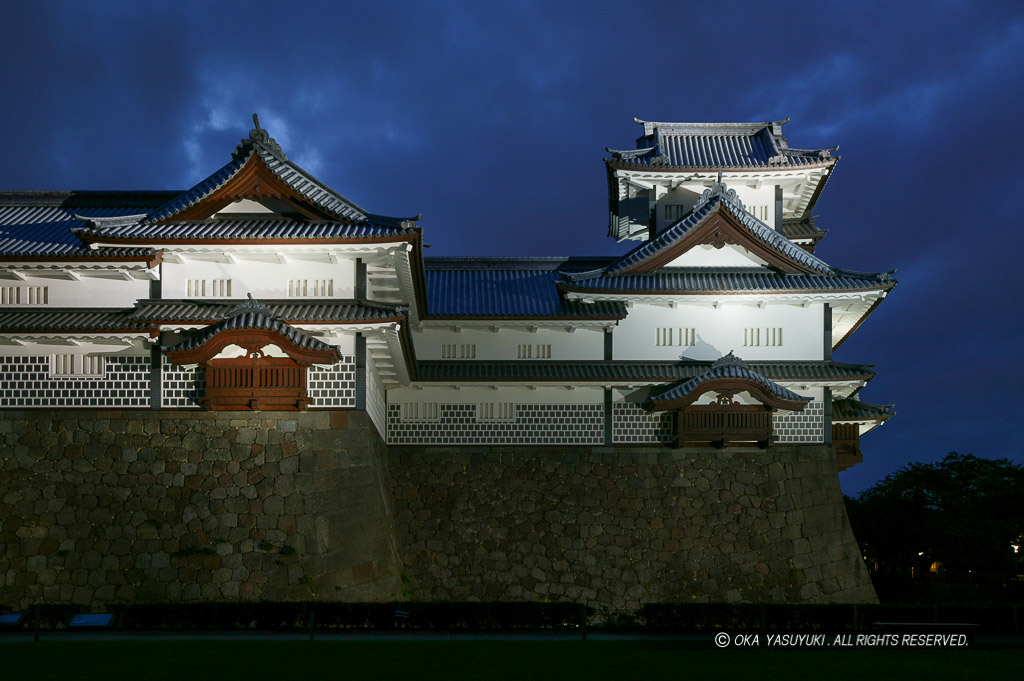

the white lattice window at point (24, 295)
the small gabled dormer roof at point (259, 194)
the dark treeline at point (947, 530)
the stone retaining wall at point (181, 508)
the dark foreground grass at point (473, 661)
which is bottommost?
the dark treeline at point (947, 530)

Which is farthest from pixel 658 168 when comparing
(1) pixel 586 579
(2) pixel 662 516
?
(1) pixel 586 579

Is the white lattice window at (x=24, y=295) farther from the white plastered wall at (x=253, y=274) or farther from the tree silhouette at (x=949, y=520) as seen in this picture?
the tree silhouette at (x=949, y=520)

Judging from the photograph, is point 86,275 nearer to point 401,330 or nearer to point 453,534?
point 401,330

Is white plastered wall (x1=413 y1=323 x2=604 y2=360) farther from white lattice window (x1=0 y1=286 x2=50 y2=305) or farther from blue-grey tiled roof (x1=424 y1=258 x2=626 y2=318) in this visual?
white lattice window (x1=0 y1=286 x2=50 y2=305)

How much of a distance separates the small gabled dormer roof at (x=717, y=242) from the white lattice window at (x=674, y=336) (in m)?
2.00

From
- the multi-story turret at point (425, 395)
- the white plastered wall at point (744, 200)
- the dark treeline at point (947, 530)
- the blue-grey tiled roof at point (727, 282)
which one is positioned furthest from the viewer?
the dark treeline at point (947, 530)

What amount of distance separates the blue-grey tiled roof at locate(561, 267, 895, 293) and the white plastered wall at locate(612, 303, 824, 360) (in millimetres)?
830

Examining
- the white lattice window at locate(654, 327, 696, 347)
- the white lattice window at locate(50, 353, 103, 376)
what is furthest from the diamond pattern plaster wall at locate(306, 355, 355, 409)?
the white lattice window at locate(654, 327, 696, 347)

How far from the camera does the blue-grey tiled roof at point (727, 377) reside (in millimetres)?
28781

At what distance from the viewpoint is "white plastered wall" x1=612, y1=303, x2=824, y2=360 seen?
3123 cm

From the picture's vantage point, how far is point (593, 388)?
30.7 m

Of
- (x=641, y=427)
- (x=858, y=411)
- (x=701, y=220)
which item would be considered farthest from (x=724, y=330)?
(x=858, y=411)

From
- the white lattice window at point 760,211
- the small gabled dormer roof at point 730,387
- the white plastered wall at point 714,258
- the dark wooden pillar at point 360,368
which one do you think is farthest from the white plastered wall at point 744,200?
the dark wooden pillar at point 360,368

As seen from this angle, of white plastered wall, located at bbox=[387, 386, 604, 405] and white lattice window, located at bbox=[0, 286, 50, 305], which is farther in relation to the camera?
white plastered wall, located at bbox=[387, 386, 604, 405]
